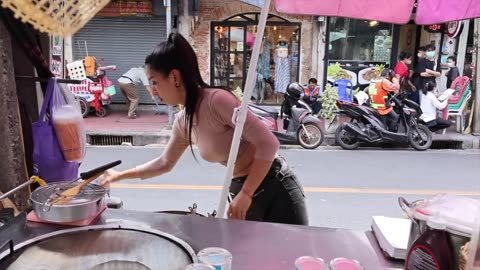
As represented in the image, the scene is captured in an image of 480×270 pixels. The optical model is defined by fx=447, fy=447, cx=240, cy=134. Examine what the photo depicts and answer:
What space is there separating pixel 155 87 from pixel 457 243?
136cm

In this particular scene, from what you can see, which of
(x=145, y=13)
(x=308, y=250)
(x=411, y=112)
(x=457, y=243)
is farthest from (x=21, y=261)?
(x=145, y=13)

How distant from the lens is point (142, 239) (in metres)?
1.54

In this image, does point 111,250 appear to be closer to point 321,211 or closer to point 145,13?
point 321,211

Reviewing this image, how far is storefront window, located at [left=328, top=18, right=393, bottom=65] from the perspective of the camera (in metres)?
10.7

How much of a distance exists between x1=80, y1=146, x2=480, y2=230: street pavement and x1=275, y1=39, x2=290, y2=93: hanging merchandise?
3.33 metres

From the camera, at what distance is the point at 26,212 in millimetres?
1671

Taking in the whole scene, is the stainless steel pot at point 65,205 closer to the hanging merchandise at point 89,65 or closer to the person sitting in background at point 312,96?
the person sitting in background at point 312,96

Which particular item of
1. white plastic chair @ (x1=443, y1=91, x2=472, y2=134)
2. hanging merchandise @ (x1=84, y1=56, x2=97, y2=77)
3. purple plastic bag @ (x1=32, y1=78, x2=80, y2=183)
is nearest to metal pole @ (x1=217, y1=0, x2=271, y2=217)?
purple plastic bag @ (x1=32, y1=78, x2=80, y2=183)

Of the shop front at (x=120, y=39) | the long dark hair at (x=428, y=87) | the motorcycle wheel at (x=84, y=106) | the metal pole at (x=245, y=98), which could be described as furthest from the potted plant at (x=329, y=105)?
the metal pole at (x=245, y=98)

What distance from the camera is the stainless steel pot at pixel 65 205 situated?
5.14 feet

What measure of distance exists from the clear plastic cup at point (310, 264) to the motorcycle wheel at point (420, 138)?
7.32 metres

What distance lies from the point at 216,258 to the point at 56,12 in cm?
76

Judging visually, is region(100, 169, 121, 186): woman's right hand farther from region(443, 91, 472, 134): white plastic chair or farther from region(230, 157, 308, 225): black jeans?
region(443, 91, 472, 134): white plastic chair

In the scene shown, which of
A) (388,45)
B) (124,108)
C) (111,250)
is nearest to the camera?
(111,250)
